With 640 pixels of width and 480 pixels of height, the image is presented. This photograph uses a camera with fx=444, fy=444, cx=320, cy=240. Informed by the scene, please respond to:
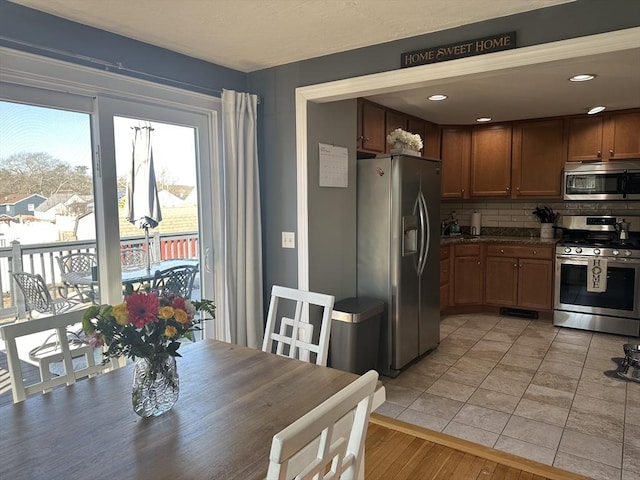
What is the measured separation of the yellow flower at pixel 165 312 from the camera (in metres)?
1.35

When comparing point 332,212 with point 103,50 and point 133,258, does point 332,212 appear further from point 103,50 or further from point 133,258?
point 103,50

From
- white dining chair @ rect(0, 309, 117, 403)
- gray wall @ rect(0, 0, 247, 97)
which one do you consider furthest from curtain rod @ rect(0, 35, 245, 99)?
white dining chair @ rect(0, 309, 117, 403)

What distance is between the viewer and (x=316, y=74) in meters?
2.91

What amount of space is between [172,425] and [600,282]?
450 centimetres

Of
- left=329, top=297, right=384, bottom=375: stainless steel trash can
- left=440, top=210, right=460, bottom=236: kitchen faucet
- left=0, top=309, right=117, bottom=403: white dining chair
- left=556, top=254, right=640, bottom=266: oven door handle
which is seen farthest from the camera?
left=440, top=210, right=460, bottom=236: kitchen faucet

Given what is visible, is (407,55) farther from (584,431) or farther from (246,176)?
(584,431)

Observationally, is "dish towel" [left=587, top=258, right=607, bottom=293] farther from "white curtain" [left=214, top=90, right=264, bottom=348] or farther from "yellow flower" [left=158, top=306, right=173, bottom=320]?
"yellow flower" [left=158, top=306, right=173, bottom=320]

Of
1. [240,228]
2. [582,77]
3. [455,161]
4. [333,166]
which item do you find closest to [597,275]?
[455,161]

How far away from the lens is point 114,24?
2.30 m

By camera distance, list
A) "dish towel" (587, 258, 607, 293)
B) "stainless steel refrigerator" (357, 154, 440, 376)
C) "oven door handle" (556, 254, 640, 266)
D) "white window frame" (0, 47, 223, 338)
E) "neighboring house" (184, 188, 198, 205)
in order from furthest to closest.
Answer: "dish towel" (587, 258, 607, 293)
"oven door handle" (556, 254, 640, 266)
"stainless steel refrigerator" (357, 154, 440, 376)
"neighboring house" (184, 188, 198, 205)
"white window frame" (0, 47, 223, 338)

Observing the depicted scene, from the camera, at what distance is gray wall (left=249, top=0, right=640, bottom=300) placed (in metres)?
2.04

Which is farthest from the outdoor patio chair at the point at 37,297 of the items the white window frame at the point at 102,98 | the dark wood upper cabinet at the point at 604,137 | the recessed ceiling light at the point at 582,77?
the dark wood upper cabinet at the point at 604,137

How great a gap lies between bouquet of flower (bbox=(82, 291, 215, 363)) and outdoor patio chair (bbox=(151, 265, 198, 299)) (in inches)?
57.1

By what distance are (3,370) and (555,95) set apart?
4.40 meters
